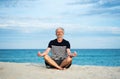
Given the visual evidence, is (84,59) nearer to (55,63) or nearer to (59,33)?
(55,63)

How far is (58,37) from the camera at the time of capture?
938cm

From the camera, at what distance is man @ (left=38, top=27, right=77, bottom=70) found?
935cm

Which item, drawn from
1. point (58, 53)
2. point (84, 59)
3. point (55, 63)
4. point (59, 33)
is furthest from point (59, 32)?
point (84, 59)

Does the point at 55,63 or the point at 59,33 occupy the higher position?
the point at 59,33

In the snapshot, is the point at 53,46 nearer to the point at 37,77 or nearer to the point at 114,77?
the point at 37,77

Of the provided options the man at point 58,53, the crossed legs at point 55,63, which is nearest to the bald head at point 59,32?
the man at point 58,53

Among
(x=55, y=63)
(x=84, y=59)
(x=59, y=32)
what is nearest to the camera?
(x=59, y=32)

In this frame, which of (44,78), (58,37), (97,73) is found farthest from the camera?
(58,37)

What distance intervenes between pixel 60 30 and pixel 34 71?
153cm

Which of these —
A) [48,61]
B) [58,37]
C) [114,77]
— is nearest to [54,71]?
[48,61]

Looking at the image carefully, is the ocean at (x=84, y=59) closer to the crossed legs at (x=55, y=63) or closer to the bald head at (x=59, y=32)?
the crossed legs at (x=55, y=63)

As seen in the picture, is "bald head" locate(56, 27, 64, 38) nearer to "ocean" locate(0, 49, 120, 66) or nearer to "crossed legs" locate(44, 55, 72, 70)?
"crossed legs" locate(44, 55, 72, 70)

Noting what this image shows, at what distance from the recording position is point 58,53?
31.1ft

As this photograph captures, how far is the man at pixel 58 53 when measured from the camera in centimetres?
935
